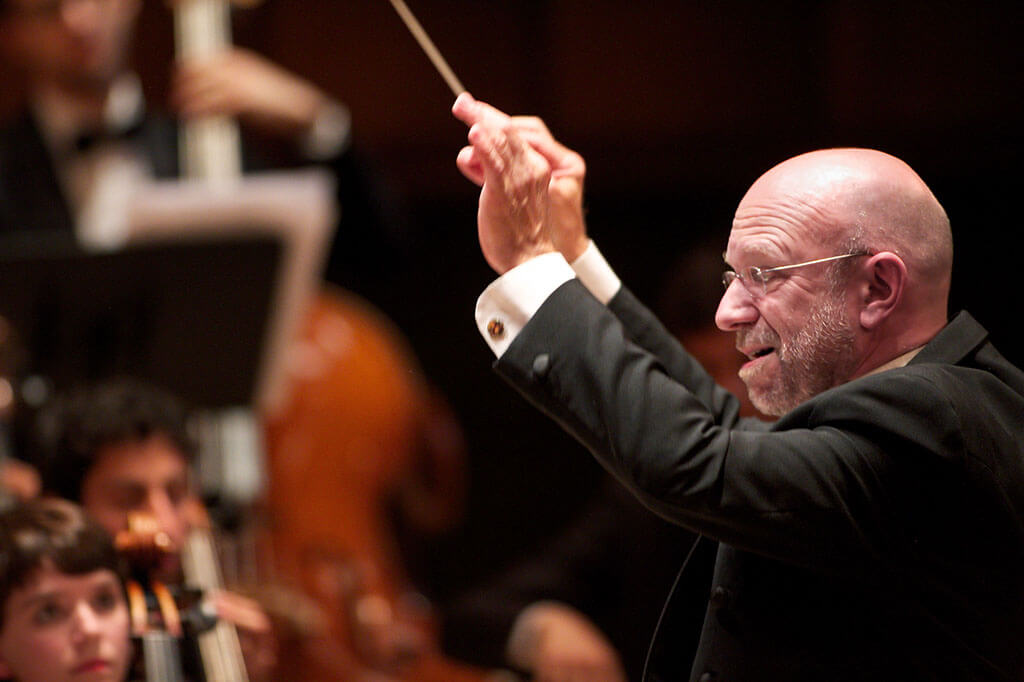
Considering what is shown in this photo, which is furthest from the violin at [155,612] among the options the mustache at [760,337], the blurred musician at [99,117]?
the blurred musician at [99,117]

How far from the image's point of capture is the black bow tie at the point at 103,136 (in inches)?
120

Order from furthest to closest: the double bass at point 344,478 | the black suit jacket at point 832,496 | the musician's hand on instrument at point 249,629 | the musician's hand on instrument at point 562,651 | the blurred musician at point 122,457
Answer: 1. the double bass at point 344,478
2. the musician's hand on instrument at point 562,651
3. the blurred musician at point 122,457
4. the musician's hand on instrument at point 249,629
5. the black suit jacket at point 832,496

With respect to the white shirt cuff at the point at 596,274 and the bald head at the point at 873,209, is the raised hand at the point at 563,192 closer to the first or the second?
the white shirt cuff at the point at 596,274

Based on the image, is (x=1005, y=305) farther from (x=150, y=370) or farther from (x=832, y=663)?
(x=150, y=370)

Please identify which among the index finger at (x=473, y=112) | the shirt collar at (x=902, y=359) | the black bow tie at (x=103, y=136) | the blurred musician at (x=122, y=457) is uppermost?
the index finger at (x=473, y=112)

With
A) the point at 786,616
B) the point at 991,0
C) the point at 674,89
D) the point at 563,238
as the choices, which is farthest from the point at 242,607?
the point at 674,89

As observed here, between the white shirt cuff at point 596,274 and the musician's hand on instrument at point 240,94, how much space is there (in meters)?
1.58

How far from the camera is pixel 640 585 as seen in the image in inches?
97.3

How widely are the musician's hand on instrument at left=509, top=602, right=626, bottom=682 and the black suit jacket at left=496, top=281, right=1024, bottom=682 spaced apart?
1.11 meters

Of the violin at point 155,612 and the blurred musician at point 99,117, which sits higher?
the blurred musician at point 99,117

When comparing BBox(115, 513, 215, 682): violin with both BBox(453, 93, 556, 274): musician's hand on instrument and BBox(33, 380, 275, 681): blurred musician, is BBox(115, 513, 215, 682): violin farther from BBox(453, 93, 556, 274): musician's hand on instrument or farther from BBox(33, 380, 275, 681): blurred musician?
BBox(453, 93, 556, 274): musician's hand on instrument

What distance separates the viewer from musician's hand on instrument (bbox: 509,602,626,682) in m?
2.43

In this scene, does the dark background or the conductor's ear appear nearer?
the conductor's ear

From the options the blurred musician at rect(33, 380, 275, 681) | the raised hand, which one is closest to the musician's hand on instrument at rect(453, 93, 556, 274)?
the raised hand
